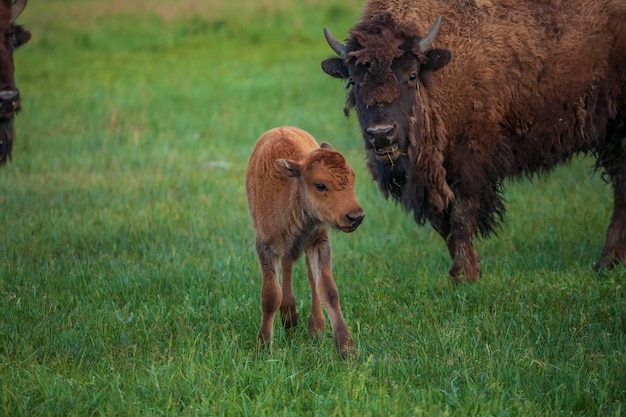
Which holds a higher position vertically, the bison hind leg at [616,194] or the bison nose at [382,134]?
the bison nose at [382,134]

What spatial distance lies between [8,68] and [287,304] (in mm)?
4244

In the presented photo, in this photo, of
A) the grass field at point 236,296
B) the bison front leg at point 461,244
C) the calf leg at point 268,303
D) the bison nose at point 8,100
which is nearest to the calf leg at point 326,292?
the grass field at point 236,296

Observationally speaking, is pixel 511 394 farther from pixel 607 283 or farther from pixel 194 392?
pixel 607 283

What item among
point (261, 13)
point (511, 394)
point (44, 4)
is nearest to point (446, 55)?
point (511, 394)

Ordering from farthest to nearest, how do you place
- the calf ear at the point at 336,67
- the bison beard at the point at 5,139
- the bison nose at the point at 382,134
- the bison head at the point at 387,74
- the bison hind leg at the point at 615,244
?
1. the bison beard at the point at 5,139
2. the bison hind leg at the point at 615,244
3. the calf ear at the point at 336,67
4. the bison head at the point at 387,74
5. the bison nose at the point at 382,134

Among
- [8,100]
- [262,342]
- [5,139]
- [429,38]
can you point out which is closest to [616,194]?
[429,38]

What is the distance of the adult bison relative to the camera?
856 centimetres

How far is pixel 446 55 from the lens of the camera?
7.31m

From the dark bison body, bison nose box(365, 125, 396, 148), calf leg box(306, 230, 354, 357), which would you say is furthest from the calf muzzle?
the dark bison body

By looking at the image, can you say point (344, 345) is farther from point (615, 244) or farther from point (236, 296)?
point (615, 244)

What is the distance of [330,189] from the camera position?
557 centimetres

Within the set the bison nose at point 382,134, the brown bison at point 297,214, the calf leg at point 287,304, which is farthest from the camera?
the bison nose at point 382,134

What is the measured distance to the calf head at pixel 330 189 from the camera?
215 inches

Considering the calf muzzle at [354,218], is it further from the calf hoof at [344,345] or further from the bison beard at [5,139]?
the bison beard at [5,139]
